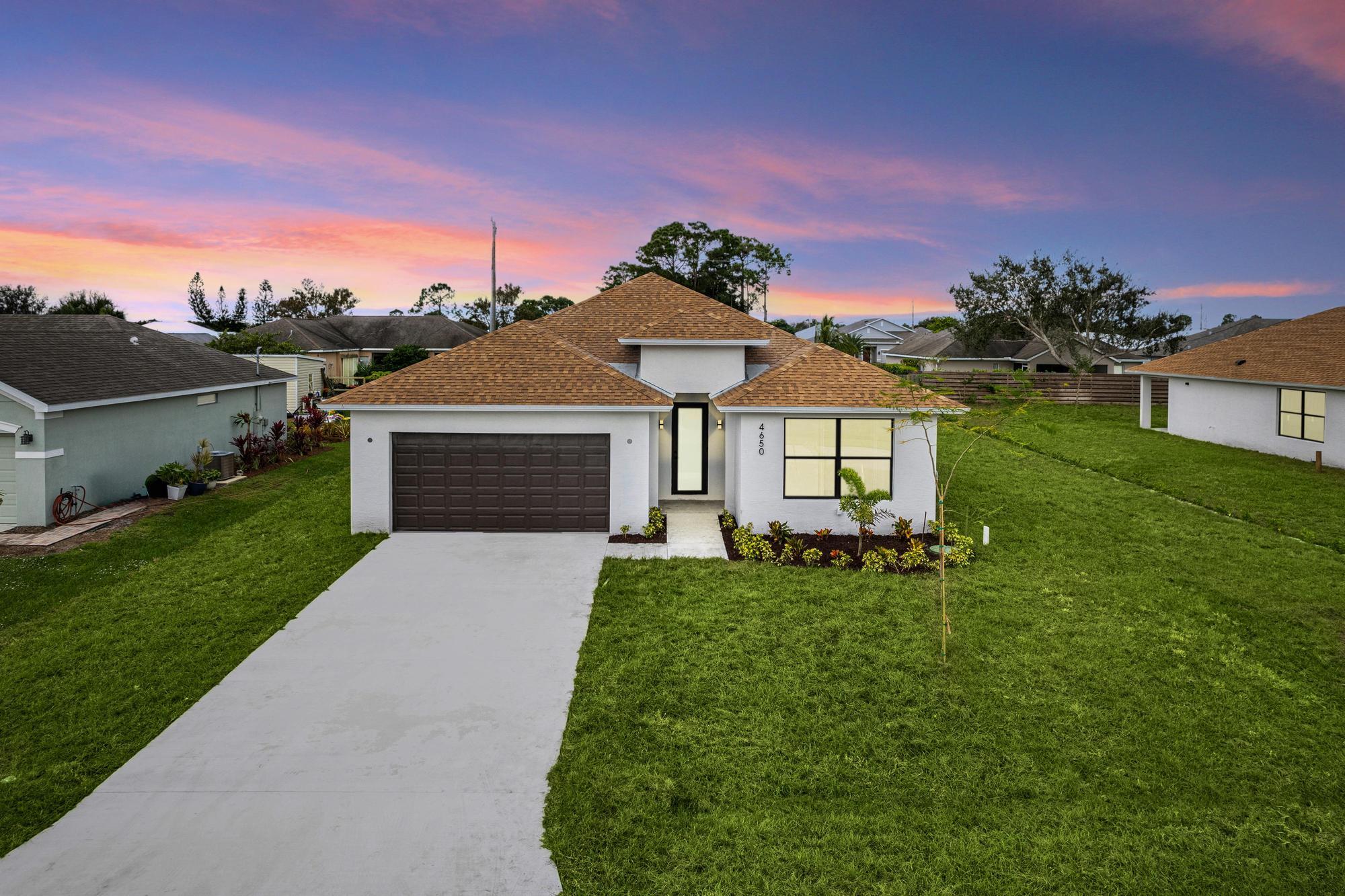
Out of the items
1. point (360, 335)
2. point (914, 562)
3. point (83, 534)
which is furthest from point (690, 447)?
point (360, 335)

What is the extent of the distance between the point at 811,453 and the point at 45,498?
628 inches

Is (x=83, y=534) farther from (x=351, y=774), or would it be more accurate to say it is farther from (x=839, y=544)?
(x=839, y=544)

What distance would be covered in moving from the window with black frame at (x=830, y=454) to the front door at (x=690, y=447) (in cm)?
298

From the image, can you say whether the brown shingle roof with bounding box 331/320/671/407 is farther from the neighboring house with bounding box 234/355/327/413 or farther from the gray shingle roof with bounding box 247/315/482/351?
the gray shingle roof with bounding box 247/315/482/351

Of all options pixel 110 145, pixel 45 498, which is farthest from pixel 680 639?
pixel 110 145

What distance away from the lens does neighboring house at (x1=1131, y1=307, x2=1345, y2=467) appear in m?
20.8

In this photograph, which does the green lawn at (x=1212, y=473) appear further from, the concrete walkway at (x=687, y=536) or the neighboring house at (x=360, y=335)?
the neighboring house at (x=360, y=335)

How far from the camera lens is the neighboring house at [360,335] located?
49219 mm

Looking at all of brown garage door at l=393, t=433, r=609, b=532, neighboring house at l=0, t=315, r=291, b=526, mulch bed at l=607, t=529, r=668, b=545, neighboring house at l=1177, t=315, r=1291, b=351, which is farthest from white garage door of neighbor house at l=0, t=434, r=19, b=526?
neighboring house at l=1177, t=315, r=1291, b=351

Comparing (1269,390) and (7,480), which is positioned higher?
(1269,390)

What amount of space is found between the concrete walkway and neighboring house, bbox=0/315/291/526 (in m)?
12.1

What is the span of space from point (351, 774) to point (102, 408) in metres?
15.1

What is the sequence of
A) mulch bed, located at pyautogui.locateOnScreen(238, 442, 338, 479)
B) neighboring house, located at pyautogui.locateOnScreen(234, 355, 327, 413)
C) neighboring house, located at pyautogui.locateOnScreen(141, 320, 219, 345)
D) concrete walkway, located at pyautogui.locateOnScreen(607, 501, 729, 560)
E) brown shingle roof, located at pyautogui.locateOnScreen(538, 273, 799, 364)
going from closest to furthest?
concrete walkway, located at pyautogui.locateOnScreen(607, 501, 729, 560) → brown shingle roof, located at pyautogui.locateOnScreen(538, 273, 799, 364) → mulch bed, located at pyautogui.locateOnScreen(238, 442, 338, 479) → neighboring house, located at pyautogui.locateOnScreen(234, 355, 327, 413) → neighboring house, located at pyautogui.locateOnScreen(141, 320, 219, 345)

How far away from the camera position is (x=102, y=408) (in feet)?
52.2
